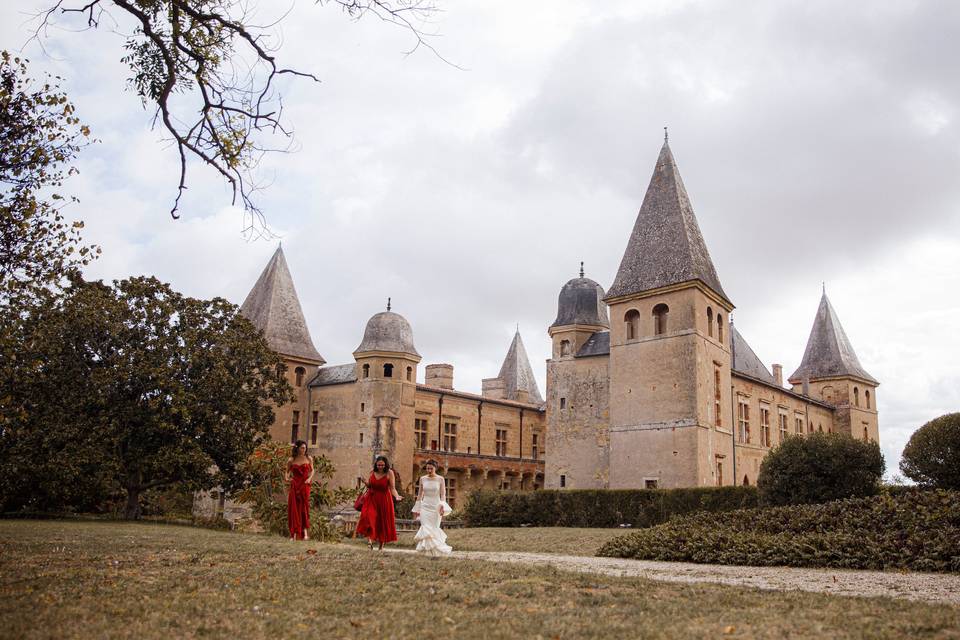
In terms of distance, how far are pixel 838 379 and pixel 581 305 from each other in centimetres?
2380

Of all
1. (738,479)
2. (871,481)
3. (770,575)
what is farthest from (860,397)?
(770,575)

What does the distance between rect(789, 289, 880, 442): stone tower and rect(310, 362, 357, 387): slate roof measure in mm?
31574

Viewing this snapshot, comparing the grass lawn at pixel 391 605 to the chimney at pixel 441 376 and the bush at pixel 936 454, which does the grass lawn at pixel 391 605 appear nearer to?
the bush at pixel 936 454

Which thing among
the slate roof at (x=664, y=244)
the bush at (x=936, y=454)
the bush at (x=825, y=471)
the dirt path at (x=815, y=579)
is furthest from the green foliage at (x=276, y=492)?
the slate roof at (x=664, y=244)

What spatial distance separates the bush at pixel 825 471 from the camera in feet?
58.6

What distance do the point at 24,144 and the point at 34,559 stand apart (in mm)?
6809

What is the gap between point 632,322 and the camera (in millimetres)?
33000

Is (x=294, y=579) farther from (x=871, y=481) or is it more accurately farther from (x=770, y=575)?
(x=871, y=481)

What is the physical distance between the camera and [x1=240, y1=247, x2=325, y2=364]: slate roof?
39.9 meters

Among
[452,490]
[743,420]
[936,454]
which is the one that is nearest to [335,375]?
[452,490]

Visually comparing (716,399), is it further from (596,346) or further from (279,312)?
(279,312)

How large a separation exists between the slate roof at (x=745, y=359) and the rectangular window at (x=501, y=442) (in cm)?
1392

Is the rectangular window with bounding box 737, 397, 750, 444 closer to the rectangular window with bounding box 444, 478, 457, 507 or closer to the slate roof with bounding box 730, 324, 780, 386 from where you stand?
the slate roof with bounding box 730, 324, 780, 386

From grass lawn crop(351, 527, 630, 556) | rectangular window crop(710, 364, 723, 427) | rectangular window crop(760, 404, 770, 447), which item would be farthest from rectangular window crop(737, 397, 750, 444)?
grass lawn crop(351, 527, 630, 556)
